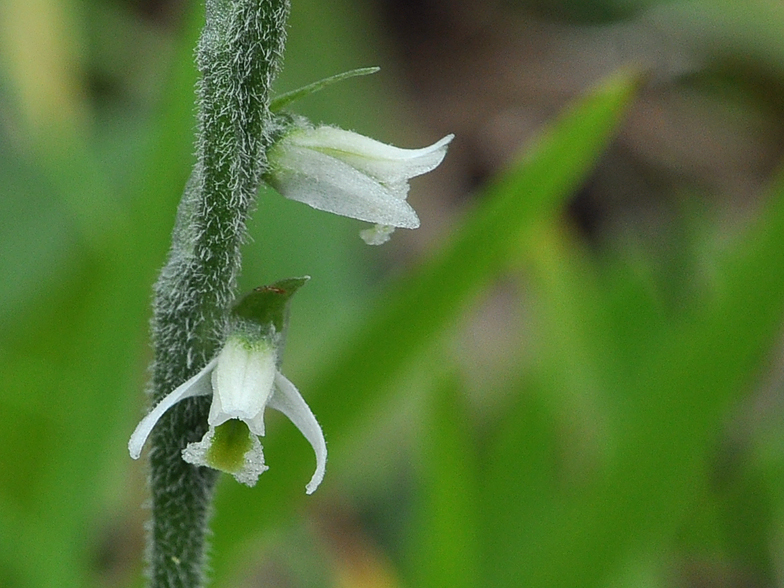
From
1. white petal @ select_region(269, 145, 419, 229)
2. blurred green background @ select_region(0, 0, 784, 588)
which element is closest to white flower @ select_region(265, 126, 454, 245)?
white petal @ select_region(269, 145, 419, 229)

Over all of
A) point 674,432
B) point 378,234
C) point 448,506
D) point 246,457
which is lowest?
point 448,506

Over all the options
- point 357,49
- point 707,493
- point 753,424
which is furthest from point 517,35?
point 707,493

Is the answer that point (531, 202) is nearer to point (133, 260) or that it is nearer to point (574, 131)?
point (574, 131)

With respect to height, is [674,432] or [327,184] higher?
[327,184]

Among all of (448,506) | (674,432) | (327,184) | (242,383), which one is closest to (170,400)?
(242,383)

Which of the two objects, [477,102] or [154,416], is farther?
[477,102]

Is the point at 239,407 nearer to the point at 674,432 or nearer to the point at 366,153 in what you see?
the point at 366,153
